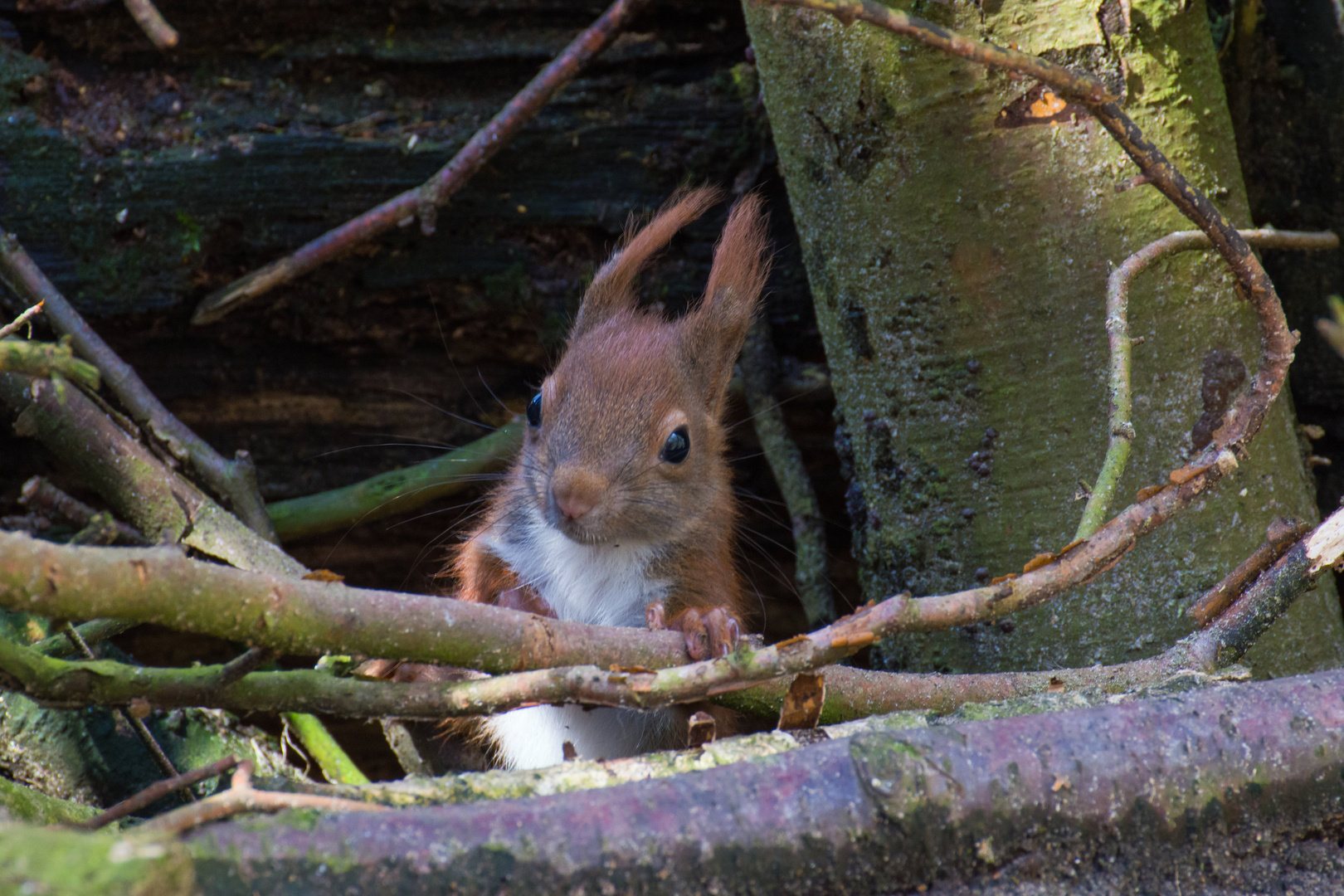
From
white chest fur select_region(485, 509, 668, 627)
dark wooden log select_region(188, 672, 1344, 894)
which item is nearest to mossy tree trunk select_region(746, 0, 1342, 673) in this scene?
white chest fur select_region(485, 509, 668, 627)

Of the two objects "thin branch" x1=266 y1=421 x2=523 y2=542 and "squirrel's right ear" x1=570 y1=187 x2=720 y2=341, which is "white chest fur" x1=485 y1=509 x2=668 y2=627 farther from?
"squirrel's right ear" x1=570 y1=187 x2=720 y2=341

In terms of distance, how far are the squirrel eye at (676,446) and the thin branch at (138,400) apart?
2.89 ft

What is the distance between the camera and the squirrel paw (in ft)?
5.06

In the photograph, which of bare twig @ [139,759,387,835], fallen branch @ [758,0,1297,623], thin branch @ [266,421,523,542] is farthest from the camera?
thin branch @ [266,421,523,542]

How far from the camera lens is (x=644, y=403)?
7.47ft

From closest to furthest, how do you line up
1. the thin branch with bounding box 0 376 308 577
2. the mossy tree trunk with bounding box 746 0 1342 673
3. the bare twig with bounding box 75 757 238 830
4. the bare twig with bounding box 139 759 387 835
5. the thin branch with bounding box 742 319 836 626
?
the bare twig with bounding box 139 759 387 835 → the bare twig with bounding box 75 757 238 830 → the mossy tree trunk with bounding box 746 0 1342 673 → the thin branch with bounding box 0 376 308 577 → the thin branch with bounding box 742 319 836 626

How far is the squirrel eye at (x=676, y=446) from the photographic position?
2285 millimetres

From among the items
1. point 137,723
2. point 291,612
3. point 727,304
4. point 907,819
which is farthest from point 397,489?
point 907,819

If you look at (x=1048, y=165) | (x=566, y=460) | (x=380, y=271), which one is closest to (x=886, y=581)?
(x=566, y=460)

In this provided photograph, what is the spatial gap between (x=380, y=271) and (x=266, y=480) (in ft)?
2.19

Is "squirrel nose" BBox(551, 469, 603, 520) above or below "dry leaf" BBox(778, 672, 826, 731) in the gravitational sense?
above

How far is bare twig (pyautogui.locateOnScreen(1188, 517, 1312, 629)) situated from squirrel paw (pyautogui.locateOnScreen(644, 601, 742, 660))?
2.38 feet

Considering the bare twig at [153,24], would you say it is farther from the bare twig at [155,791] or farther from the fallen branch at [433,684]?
the bare twig at [155,791]

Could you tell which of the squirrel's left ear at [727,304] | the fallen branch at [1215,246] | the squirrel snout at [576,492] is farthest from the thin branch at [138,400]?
the fallen branch at [1215,246]
